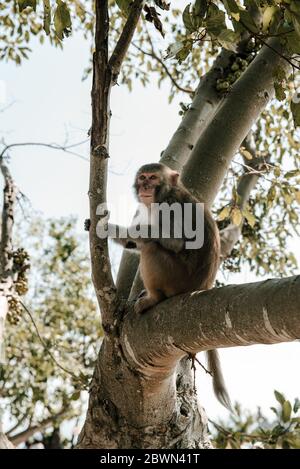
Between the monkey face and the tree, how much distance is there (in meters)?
0.25

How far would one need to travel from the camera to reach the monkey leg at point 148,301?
11.1 feet

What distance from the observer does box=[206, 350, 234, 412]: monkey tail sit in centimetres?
374

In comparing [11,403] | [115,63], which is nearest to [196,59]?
[115,63]

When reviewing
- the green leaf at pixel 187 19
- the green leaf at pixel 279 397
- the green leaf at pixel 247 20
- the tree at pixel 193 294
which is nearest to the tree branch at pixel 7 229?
the tree at pixel 193 294

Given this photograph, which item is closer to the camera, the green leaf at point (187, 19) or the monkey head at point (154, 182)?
the green leaf at point (187, 19)

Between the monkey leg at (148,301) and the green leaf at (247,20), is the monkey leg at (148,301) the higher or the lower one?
the lower one

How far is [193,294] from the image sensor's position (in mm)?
2965

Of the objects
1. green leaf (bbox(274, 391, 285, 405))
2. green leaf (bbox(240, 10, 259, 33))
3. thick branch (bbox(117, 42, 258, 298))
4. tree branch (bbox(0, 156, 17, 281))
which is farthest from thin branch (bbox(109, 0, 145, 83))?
green leaf (bbox(274, 391, 285, 405))

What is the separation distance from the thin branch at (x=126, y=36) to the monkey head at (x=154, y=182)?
61.2 inches

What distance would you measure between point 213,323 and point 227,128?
2.10 metres

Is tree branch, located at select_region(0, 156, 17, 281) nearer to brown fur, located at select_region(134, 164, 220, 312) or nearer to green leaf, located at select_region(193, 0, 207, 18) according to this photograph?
brown fur, located at select_region(134, 164, 220, 312)

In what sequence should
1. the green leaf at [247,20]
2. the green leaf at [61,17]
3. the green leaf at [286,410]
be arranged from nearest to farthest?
the green leaf at [247,20]
the green leaf at [61,17]
the green leaf at [286,410]

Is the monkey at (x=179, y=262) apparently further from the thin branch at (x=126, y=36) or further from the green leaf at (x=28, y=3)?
the green leaf at (x=28, y=3)

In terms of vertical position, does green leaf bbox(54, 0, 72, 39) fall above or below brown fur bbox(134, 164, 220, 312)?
above
